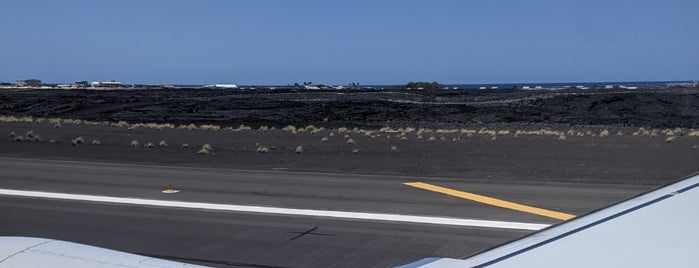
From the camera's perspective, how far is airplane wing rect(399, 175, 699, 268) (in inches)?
86.4

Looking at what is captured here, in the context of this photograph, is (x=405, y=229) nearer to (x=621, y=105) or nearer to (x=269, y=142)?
(x=269, y=142)

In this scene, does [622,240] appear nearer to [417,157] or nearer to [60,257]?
[60,257]

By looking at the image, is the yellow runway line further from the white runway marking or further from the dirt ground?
the dirt ground

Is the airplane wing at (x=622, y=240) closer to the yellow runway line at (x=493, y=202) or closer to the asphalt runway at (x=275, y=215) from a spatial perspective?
the asphalt runway at (x=275, y=215)

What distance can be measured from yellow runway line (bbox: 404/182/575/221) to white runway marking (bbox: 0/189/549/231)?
78cm

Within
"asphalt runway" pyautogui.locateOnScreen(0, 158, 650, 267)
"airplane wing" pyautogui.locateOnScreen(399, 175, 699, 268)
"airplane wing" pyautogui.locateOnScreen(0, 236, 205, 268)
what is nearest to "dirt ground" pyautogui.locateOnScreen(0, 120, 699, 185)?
"asphalt runway" pyautogui.locateOnScreen(0, 158, 650, 267)

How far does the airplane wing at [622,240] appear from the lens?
2.20m

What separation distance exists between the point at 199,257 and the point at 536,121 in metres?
44.8

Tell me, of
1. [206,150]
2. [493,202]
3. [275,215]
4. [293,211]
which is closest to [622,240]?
[275,215]

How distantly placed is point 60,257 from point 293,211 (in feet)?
23.2

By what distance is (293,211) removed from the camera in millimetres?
9906

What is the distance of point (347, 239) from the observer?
7906 mm

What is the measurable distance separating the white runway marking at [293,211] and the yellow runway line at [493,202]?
78 cm

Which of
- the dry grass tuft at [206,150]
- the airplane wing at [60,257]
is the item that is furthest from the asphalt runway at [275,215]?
the dry grass tuft at [206,150]
